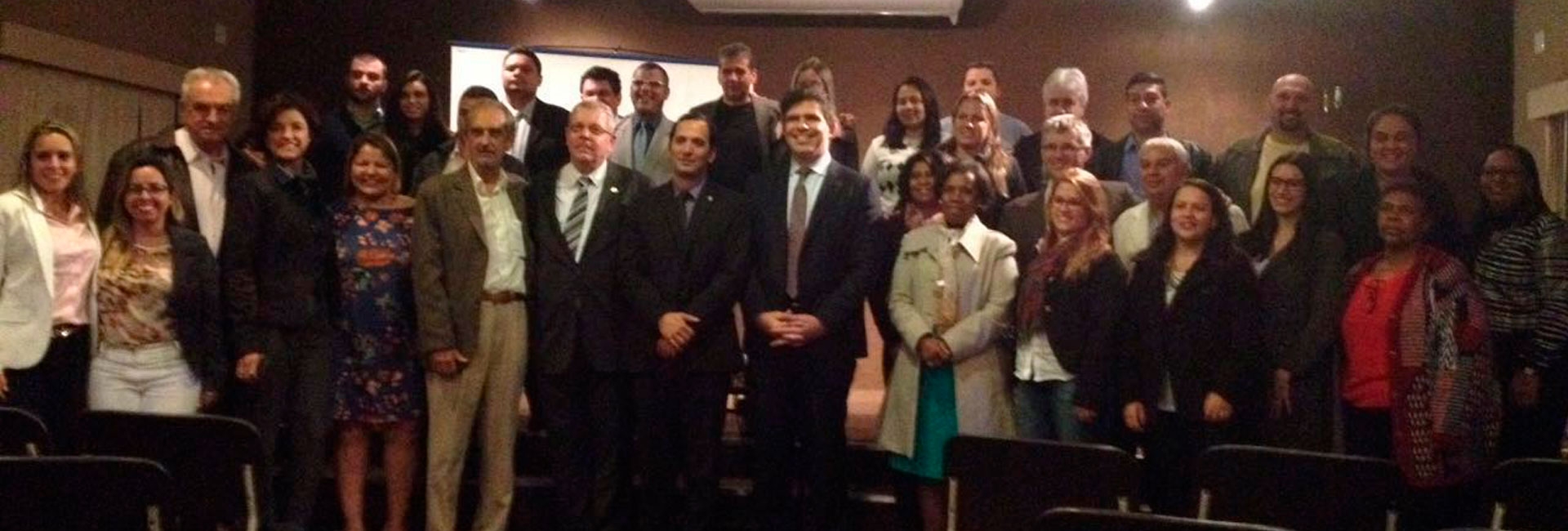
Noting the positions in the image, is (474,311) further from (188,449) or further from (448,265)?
(188,449)

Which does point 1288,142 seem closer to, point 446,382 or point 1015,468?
point 1015,468

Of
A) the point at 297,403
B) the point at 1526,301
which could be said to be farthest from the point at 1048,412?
the point at 297,403

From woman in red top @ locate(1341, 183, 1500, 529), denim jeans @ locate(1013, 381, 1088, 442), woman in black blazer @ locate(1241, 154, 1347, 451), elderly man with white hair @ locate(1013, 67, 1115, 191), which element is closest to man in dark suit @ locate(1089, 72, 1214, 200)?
elderly man with white hair @ locate(1013, 67, 1115, 191)

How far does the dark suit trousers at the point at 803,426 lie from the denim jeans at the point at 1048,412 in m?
0.58

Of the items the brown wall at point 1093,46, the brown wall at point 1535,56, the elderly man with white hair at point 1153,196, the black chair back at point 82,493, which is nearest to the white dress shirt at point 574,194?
the elderly man with white hair at point 1153,196

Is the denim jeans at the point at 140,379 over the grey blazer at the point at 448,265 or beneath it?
beneath

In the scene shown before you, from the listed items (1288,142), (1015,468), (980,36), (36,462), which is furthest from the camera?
(980,36)

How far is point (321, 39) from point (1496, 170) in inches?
260

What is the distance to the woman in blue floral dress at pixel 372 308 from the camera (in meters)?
4.46

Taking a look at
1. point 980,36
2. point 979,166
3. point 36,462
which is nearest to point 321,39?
point 980,36

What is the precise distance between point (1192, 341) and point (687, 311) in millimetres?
1564

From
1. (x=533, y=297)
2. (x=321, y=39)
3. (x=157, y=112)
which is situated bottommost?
(x=533, y=297)

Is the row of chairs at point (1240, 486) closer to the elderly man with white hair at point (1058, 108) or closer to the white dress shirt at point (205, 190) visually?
the elderly man with white hair at point (1058, 108)

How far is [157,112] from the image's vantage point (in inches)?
304
